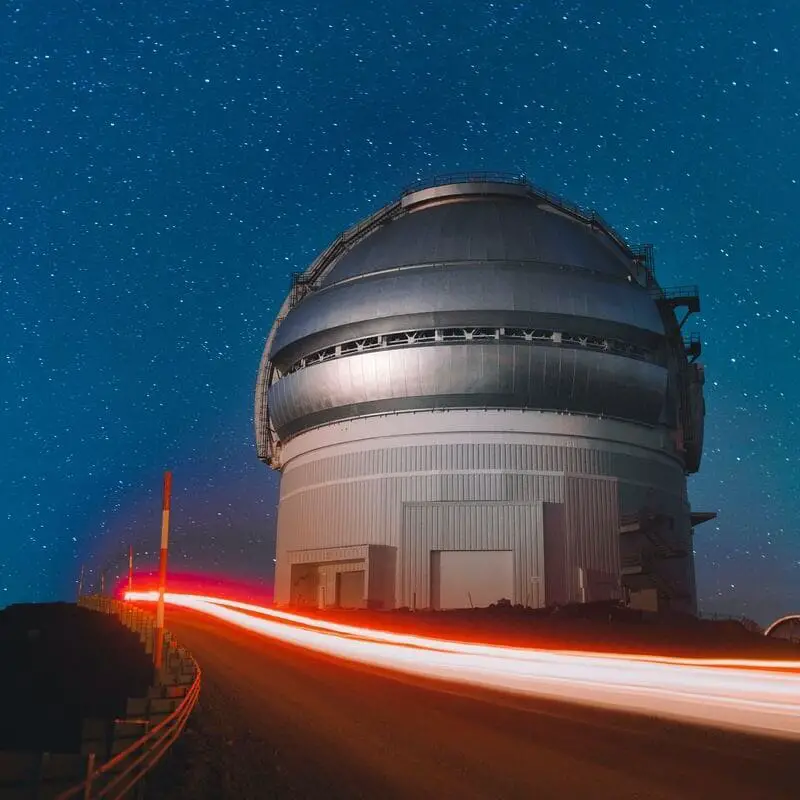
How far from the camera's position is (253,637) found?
30234mm

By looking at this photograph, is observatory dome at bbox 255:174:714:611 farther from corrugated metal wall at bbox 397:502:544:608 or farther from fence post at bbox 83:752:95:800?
fence post at bbox 83:752:95:800

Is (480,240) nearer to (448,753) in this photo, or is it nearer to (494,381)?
(494,381)

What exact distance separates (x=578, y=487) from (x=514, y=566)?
509cm

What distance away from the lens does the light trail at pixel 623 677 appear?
1191 centimetres

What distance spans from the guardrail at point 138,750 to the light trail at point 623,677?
5123 mm

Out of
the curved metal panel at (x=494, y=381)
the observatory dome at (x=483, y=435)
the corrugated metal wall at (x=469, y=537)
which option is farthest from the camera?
the curved metal panel at (x=494, y=381)

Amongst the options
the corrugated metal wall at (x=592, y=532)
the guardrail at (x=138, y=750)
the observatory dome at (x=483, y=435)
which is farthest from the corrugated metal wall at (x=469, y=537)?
the guardrail at (x=138, y=750)

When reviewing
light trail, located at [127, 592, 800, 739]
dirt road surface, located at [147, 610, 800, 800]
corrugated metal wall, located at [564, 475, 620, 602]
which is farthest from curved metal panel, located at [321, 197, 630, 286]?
dirt road surface, located at [147, 610, 800, 800]

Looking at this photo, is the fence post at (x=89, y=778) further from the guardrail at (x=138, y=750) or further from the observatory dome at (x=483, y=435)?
the observatory dome at (x=483, y=435)

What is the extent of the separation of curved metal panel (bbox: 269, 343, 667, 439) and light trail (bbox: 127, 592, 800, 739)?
56.6ft

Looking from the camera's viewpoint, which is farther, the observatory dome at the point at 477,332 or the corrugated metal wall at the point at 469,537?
the observatory dome at the point at 477,332

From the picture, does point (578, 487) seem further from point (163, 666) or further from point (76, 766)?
point (76, 766)

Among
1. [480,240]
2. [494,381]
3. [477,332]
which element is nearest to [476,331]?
[477,332]

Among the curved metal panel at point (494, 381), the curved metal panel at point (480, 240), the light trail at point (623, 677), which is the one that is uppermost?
the curved metal panel at point (480, 240)
